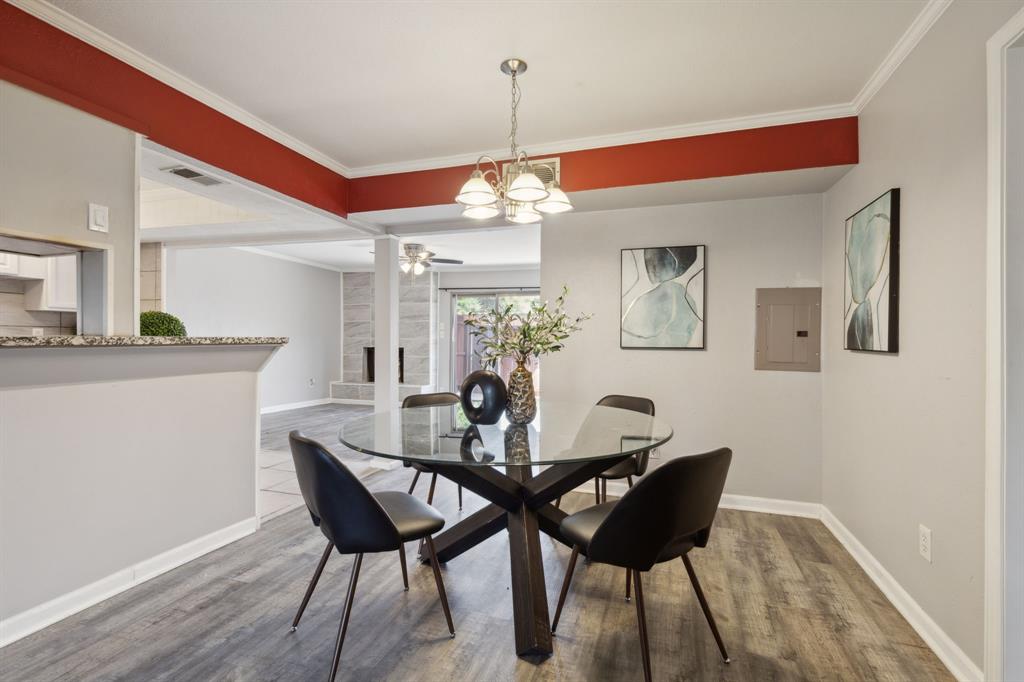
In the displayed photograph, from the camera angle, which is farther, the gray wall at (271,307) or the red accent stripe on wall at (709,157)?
the gray wall at (271,307)

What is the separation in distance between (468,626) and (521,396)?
39.7 inches

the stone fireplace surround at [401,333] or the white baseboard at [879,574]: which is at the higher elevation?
the stone fireplace surround at [401,333]

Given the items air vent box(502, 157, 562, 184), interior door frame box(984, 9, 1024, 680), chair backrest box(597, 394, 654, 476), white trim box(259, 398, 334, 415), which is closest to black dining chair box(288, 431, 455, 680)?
chair backrest box(597, 394, 654, 476)

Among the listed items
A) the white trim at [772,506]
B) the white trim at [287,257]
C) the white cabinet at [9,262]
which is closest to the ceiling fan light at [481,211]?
the white cabinet at [9,262]

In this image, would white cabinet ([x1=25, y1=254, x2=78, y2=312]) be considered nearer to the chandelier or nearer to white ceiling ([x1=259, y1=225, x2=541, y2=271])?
the chandelier

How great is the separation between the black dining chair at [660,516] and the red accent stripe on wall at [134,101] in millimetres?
2674

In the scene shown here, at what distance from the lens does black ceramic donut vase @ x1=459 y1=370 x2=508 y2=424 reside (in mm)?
2424

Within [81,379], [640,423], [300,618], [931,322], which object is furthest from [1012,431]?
[81,379]

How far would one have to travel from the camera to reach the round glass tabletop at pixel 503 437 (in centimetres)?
183

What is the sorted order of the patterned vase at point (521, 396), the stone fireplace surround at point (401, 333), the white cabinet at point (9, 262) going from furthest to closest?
1. the stone fireplace surround at point (401, 333)
2. the patterned vase at point (521, 396)
3. the white cabinet at point (9, 262)

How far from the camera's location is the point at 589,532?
1846 millimetres

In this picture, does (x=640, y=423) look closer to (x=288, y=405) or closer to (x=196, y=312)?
(x=196, y=312)

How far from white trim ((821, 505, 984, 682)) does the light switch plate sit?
368 centimetres

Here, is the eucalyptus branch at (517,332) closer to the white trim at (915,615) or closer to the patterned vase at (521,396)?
the patterned vase at (521,396)
